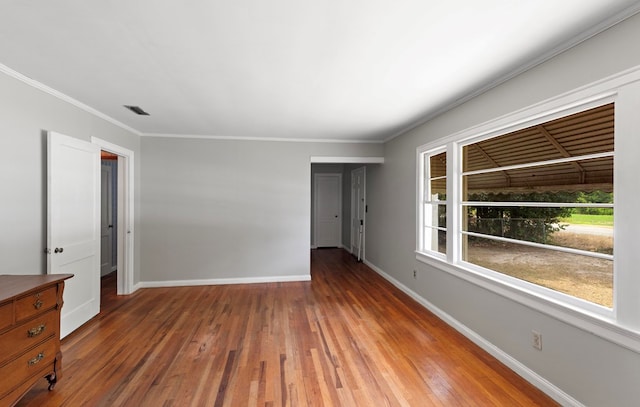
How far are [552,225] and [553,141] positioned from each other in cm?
62

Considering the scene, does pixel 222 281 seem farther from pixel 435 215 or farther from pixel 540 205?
pixel 540 205

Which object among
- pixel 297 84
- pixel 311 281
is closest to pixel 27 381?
pixel 297 84

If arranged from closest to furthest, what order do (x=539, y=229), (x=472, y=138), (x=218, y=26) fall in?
(x=218, y=26) < (x=539, y=229) < (x=472, y=138)

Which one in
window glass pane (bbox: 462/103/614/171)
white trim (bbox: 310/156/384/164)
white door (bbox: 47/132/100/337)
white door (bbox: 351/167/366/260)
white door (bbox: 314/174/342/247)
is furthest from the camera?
white door (bbox: 314/174/342/247)

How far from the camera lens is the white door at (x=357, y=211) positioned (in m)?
6.18

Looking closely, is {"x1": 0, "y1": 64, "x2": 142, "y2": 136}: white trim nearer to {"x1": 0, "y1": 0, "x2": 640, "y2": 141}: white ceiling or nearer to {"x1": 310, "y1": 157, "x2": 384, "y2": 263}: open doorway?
{"x1": 0, "y1": 0, "x2": 640, "y2": 141}: white ceiling

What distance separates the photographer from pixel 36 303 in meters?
1.88

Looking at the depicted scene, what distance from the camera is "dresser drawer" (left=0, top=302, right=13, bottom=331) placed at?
64.2 inches

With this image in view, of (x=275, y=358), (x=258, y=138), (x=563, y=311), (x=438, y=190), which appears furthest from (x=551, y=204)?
(x=258, y=138)

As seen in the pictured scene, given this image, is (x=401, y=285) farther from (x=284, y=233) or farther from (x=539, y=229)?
(x=539, y=229)

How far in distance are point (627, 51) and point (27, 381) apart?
3985 millimetres

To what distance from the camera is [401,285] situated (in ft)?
14.0

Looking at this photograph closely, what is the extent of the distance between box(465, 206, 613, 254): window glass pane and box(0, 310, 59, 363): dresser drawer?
3.58 m

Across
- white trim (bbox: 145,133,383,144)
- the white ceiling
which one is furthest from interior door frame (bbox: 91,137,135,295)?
the white ceiling
